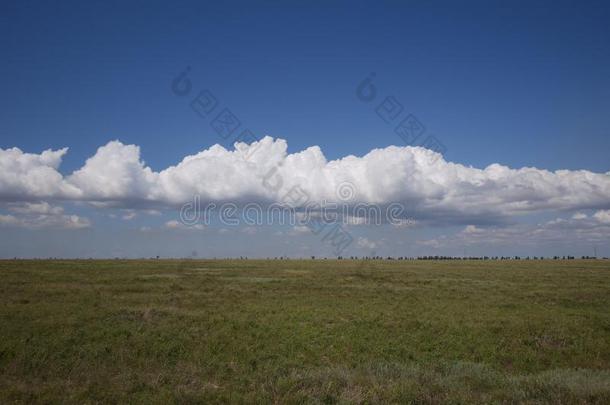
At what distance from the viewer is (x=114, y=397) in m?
12.2

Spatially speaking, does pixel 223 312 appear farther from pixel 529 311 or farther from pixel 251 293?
pixel 529 311

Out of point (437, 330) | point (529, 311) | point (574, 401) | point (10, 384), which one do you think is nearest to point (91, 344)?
point (10, 384)

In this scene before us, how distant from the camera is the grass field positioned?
42.1ft

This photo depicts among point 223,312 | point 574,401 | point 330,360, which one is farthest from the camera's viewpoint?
point 223,312

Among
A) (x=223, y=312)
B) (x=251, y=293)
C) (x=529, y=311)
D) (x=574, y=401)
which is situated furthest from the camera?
(x=251, y=293)

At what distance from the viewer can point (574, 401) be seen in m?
12.1

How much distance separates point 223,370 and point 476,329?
13.6m

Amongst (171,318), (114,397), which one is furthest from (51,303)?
(114,397)

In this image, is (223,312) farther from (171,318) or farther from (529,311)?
(529,311)

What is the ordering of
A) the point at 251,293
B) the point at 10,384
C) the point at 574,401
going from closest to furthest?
the point at 574,401 → the point at 10,384 → the point at 251,293

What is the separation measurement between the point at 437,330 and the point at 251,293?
18253mm

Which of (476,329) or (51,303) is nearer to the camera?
(476,329)

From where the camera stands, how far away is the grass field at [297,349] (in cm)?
1284

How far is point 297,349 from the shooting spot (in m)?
19.3
